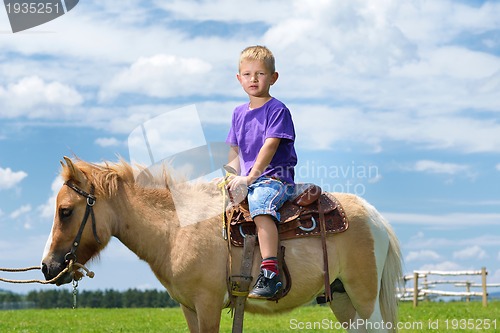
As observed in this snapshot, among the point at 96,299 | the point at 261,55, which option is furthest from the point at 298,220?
the point at 96,299

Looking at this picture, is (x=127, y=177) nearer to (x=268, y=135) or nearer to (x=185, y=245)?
(x=185, y=245)

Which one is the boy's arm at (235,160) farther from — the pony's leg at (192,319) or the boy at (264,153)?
the pony's leg at (192,319)

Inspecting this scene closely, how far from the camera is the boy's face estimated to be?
18.9ft

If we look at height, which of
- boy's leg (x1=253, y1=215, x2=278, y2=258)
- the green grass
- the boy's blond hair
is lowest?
the green grass


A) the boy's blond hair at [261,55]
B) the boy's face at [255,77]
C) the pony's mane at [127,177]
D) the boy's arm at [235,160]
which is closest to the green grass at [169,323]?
the pony's mane at [127,177]

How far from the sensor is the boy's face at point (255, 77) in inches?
227

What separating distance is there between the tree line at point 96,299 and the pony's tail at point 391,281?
2249 centimetres

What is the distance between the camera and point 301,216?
238 inches

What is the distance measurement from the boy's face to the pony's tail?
2275 mm

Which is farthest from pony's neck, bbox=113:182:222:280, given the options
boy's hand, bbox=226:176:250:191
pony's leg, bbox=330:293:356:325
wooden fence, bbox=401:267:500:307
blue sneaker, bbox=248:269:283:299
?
wooden fence, bbox=401:267:500:307

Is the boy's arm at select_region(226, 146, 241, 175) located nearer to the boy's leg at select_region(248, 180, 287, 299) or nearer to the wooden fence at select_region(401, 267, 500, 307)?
the boy's leg at select_region(248, 180, 287, 299)

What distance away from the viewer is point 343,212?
623 cm

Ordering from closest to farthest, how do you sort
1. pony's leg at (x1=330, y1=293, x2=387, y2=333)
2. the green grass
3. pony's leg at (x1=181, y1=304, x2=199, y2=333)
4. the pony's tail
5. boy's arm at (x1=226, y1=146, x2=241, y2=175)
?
pony's leg at (x1=181, y1=304, x2=199, y2=333) → boy's arm at (x1=226, y1=146, x2=241, y2=175) → pony's leg at (x1=330, y1=293, x2=387, y2=333) → the pony's tail → the green grass

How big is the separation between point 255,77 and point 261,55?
0.23 meters
